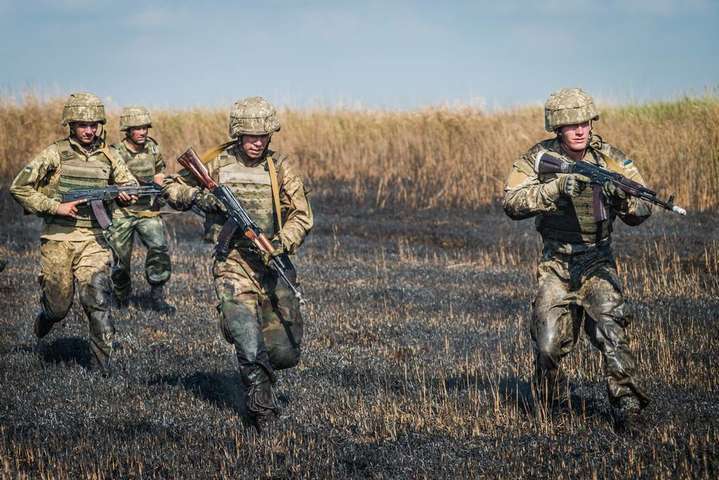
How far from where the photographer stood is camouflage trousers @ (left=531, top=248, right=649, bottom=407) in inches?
243

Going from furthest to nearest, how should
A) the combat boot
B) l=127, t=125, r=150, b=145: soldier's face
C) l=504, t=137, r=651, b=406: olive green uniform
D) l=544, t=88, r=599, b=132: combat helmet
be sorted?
l=127, t=125, r=150, b=145: soldier's face → the combat boot → l=544, t=88, r=599, b=132: combat helmet → l=504, t=137, r=651, b=406: olive green uniform

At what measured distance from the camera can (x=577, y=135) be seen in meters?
6.48

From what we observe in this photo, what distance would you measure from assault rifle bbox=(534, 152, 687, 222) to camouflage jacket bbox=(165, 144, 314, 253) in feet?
5.18

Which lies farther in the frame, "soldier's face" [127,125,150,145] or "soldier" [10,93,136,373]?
"soldier's face" [127,125,150,145]

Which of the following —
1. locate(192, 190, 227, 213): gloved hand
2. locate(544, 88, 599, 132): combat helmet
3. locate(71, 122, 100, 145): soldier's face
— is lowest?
locate(192, 190, 227, 213): gloved hand

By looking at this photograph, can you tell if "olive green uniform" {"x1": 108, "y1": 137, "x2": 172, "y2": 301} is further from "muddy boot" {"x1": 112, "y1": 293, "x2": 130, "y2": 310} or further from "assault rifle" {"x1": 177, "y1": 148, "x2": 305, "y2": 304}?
"assault rifle" {"x1": 177, "y1": 148, "x2": 305, "y2": 304}

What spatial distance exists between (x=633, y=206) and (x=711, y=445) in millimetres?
1499

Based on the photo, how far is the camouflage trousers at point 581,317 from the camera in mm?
6160

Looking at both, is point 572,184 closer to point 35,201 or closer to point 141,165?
point 35,201

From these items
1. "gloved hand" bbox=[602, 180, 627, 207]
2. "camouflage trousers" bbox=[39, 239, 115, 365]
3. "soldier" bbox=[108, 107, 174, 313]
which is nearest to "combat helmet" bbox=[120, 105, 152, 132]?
"soldier" bbox=[108, 107, 174, 313]

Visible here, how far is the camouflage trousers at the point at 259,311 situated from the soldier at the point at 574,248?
1592 millimetres

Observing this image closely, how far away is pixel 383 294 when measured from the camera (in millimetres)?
12117

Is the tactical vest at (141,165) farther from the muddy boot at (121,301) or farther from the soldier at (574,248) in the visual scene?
the soldier at (574,248)

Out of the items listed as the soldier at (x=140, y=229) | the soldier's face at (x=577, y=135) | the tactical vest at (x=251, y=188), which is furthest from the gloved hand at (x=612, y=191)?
the soldier at (x=140, y=229)
